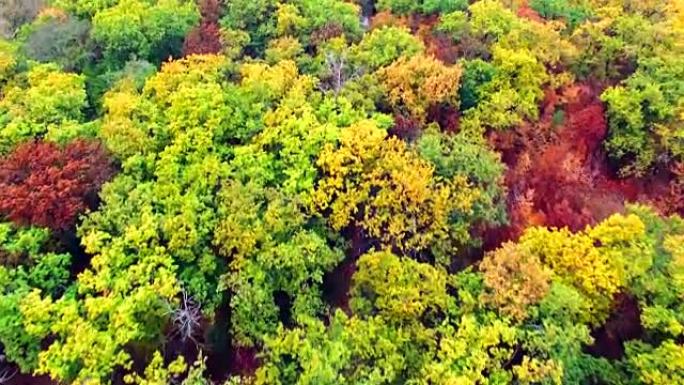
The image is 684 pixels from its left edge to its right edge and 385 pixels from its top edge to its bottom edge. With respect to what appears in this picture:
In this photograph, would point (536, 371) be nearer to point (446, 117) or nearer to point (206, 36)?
point (446, 117)

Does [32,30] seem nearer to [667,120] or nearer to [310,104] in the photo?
[310,104]

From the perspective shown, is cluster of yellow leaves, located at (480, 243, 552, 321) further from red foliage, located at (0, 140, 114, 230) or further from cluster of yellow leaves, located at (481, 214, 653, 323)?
red foliage, located at (0, 140, 114, 230)

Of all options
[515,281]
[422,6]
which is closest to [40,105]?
[515,281]

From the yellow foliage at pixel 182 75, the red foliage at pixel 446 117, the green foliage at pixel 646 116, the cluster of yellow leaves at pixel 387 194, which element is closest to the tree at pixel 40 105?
the yellow foliage at pixel 182 75

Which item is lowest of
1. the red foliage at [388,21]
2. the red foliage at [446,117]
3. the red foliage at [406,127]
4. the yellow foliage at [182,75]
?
the red foliage at [446,117]

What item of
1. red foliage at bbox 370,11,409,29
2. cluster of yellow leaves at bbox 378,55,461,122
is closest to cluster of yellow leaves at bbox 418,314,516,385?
cluster of yellow leaves at bbox 378,55,461,122

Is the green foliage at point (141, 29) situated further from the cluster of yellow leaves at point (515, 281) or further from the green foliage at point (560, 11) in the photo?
the cluster of yellow leaves at point (515, 281)
